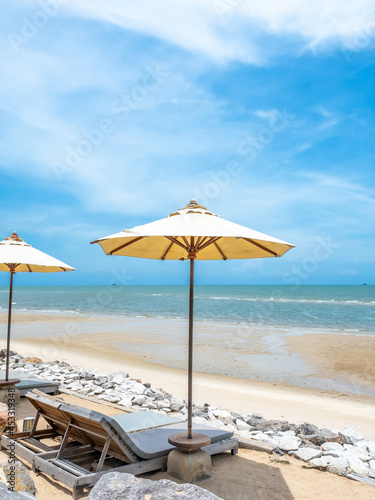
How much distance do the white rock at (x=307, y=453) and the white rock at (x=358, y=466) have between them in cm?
36

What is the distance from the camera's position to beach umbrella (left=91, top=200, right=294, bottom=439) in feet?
13.3

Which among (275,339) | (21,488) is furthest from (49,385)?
(275,339)

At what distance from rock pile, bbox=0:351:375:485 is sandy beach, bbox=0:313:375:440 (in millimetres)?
907

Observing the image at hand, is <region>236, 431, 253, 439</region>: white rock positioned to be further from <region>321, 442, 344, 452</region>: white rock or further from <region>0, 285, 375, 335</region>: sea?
<region>0, 285, 375, 335</region>: sea

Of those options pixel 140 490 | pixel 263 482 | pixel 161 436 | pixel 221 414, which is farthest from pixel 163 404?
pixel 140 490

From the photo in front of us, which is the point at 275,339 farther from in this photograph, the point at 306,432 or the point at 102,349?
the point at 306,432

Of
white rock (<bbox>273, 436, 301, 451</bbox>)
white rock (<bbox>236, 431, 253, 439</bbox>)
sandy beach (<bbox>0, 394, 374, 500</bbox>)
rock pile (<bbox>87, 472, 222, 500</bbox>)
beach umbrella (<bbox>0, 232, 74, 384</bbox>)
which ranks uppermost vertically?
beach umbrella (<bbox>0, 232, 74, 384</bbox>)

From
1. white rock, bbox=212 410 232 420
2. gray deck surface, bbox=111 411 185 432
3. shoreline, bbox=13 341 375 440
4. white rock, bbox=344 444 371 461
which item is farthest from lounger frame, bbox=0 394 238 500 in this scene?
shoreline, bbox=13 341 375 440

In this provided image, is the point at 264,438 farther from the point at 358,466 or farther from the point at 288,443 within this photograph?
A: the point at 358,466

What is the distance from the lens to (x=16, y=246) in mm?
7215

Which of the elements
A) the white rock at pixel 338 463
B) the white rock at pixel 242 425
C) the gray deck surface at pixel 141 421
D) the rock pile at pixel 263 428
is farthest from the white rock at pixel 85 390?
the white rock at pixel 338 463

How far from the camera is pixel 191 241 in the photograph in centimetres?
475

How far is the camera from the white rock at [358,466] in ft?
15.9

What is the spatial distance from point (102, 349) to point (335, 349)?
8.88m
